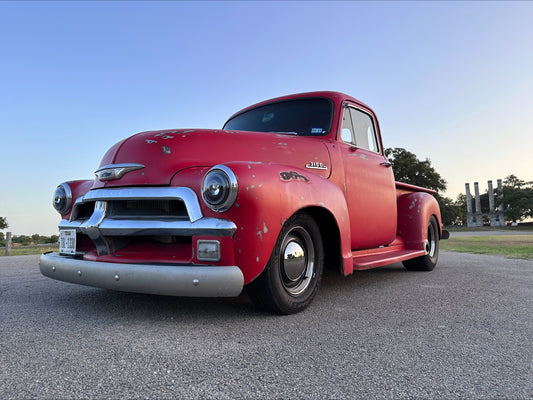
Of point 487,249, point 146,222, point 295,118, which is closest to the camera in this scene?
point 146,222

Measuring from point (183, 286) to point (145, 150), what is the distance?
110 centimetres

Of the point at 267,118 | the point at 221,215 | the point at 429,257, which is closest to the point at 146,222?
the point at 221,215

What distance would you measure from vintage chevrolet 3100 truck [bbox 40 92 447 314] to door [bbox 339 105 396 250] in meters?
0.03

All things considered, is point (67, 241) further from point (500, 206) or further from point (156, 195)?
point (500, 206)

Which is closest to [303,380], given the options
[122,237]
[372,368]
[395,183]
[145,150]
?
[372,368]

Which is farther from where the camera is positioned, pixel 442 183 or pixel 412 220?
pixel 442 183

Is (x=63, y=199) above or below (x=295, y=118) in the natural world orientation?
below

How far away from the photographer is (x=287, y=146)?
3.16 m

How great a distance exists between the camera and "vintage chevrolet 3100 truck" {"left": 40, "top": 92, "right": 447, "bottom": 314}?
231cm

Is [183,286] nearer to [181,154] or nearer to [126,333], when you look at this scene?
[126,333]

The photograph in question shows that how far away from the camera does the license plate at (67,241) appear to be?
115 inches

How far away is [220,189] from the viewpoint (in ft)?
7.57

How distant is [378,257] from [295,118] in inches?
64.5

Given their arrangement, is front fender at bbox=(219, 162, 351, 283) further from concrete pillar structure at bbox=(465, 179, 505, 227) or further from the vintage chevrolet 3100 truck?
concrete pillar structure at bbox=(465, 179, 505, 227)
